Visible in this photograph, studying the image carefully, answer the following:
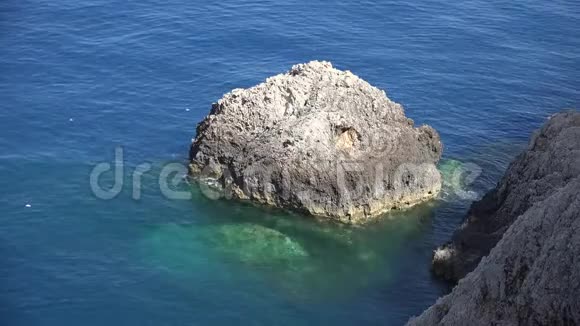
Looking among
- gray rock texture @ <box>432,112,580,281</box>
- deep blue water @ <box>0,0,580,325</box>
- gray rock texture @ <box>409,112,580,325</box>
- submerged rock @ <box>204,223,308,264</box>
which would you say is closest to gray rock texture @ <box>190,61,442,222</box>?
deep blue water @ <box>0,0,580,325</box>

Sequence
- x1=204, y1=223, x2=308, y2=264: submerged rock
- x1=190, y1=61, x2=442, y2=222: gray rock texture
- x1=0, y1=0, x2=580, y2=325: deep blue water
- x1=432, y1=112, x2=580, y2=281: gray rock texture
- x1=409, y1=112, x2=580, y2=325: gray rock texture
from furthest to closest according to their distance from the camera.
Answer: x1=190, y1=61, x2=442, y2=222: gray rock texture < x1=204, y1=223, x2=308, y2=264: submerged rock < x1=0, y1=0, x2=580, y2=325: deep blue water < x1=432, y1=112, x2=580, y2=281: gray rock texture < x1=409, y1=112, x2=580, y2=325: gray rock texture

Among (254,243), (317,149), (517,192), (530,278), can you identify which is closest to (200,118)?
(317,149)

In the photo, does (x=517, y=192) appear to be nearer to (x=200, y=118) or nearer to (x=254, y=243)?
(x=254, y=243)

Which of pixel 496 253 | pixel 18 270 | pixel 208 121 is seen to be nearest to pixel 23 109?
pixel 208 121

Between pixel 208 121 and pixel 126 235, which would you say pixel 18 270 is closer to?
pixel 126 235

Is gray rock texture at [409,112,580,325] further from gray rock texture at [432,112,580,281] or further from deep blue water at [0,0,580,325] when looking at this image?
deep blue water at [0,0,580,325]

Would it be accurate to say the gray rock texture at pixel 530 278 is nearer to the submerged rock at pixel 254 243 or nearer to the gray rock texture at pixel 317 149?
the submerged rock at pixel 254 243
